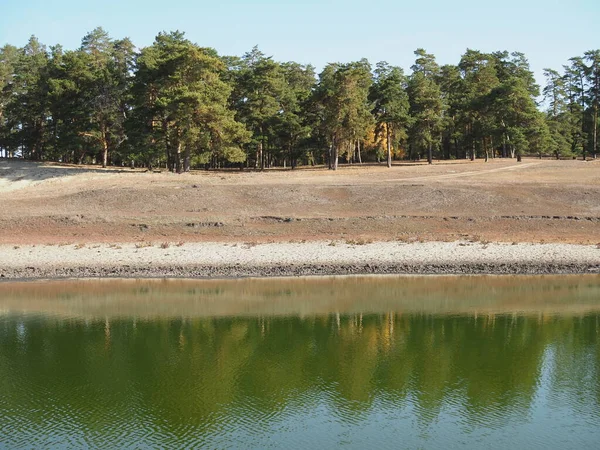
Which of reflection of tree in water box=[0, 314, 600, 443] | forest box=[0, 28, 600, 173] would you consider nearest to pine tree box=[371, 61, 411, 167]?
forest box=[0, 28, 600, 173]

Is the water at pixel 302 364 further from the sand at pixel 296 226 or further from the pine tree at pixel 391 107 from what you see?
the pine tree at pixel 391 107

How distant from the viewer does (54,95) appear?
72750 mm

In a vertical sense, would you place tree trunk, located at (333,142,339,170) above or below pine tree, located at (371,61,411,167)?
below

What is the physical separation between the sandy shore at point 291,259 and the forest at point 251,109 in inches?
1006

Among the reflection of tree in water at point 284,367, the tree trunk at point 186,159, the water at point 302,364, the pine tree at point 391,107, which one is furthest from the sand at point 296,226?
the pine tree at point 391,107

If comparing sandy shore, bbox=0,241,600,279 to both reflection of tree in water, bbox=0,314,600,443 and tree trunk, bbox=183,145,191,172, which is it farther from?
tree trunk, bbox=183,145,191,172

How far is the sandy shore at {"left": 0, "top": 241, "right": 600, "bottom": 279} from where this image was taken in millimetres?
33281

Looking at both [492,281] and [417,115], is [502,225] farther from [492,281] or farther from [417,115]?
[417,115]

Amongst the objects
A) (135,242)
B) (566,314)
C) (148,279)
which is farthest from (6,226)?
(566,314)

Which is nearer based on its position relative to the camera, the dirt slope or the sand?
the sand

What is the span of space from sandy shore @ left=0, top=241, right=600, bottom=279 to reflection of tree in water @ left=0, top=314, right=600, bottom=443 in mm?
8272

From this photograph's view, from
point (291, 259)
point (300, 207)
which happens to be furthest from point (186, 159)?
point (291, 259)

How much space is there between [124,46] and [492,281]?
70.8m

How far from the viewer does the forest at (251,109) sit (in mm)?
63500
